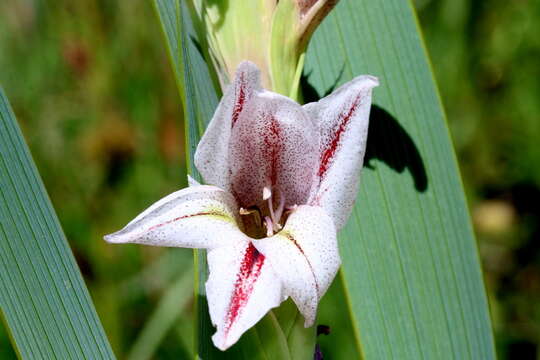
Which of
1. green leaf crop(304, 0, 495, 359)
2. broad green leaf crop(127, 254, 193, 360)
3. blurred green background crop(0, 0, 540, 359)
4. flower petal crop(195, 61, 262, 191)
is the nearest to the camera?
flower petal crop(195, 61, 262, 191)

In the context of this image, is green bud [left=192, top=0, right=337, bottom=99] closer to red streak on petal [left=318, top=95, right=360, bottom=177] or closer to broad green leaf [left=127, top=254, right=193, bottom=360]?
red streak on petal [left=318, top=95, right=360, bottom=177]

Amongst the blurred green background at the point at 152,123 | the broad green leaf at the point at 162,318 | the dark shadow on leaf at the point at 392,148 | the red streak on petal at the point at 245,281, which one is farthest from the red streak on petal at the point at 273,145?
the blurred green background at the point at 152,123

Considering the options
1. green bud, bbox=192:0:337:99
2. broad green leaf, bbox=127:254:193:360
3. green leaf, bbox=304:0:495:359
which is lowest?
broad green leaf, bbox=127:254:193:360

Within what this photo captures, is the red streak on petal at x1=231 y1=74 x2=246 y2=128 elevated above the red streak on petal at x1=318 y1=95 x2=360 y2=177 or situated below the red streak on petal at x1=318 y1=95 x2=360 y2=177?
above

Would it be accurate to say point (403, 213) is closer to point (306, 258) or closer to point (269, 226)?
point (269, 226)

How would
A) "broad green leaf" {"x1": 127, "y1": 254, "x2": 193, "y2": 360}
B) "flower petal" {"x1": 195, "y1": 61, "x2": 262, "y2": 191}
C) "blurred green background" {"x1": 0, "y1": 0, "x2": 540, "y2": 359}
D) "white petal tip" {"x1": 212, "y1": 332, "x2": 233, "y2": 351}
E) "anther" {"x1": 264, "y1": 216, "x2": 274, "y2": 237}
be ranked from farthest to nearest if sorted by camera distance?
1. "blurred green background" {"x1": 0, "y1": 0, "x2": 540, "y2": 359}
2. "broad green leaf" {"x1": 127, "y1": 254, "x2": 193, "y2": 360}
3. "anther" {"x1": 264, "y1": 216, "x2": 274, "y2": 237}
4. "flower petal" {"x1": 195, "y1": 61, "x2": 262, "y2": 191}
5. "white petal tip" {"x1": 212, "y1": 332, "x2": 233, "y2": 351}

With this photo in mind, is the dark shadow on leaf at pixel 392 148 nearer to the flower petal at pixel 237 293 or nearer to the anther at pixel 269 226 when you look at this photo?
the anther at pixel 269 226

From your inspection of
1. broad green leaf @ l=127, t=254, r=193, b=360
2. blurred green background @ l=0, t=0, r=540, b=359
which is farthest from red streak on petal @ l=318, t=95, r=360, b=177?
blurred green background @ l=0, t=0, r=540, b=359

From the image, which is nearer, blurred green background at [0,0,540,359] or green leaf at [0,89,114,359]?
green leaf at [0,89,114,359]
